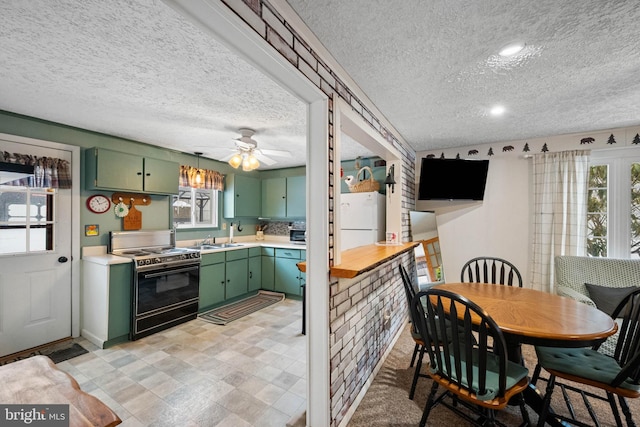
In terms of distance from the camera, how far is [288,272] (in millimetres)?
4438

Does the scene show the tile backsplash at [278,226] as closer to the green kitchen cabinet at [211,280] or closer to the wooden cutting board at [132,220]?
the green kitchen cabinet at [211,280]

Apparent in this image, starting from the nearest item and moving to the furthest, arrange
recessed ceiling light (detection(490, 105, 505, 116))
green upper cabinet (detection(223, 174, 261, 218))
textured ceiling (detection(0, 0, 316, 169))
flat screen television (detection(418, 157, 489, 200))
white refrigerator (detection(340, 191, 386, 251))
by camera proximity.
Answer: textured ceiling (detection(0, 0, 316, 169))
recessed ceiling light (detection(490, 105, 505, 116))
white refrigerator (detection(340, 191, 386, 251))
flat screen television (detection(418, 157, 489, 200))
green upper cabinet (detection(223, 174, 261, 218))

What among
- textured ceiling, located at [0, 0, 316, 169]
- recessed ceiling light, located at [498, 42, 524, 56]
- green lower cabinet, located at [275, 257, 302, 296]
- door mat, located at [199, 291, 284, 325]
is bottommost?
door mat, located at [199, 291, 284, 325]

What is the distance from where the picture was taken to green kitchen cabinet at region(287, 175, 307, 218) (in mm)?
4688

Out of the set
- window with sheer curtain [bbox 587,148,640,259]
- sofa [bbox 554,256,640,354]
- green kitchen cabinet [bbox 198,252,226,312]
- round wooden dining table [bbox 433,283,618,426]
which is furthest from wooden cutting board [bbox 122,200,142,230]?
window with sheer curtain [bbox 587,148,640,259]

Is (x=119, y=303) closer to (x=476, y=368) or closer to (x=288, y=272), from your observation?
(x=288, y=272)

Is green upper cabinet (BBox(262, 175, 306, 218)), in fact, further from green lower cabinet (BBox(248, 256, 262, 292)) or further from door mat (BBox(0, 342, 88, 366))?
door mat (BBox(0, 342, 88, 366))

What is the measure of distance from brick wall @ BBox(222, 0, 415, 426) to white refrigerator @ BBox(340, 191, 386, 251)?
63cm

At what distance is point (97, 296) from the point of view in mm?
2904

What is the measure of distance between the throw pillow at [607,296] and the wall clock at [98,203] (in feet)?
18.3

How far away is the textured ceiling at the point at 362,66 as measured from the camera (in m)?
1.30

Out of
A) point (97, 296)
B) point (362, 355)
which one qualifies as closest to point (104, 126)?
point (97, 296)

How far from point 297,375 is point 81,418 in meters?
1.73

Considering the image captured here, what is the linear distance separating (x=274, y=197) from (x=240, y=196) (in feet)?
2.07
